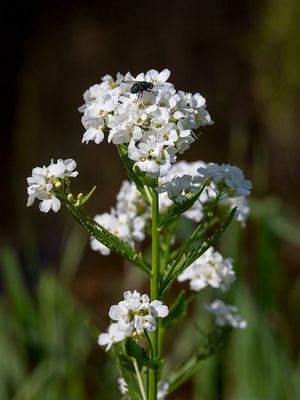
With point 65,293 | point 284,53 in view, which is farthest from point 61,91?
point 65,293

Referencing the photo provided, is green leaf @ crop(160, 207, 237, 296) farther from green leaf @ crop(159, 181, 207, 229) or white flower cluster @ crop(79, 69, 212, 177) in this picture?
white flower cluster @ crop(79, 69, 212, 177)

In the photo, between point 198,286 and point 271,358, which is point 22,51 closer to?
point 271,358

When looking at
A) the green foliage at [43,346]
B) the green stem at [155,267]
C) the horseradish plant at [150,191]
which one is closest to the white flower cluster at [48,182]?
the horseradish plant at [150,191]

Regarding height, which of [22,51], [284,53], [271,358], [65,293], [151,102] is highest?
[22,51]

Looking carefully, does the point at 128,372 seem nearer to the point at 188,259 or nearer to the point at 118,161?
the point at 188,259

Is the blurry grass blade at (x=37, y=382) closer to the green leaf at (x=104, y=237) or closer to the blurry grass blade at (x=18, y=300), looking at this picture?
the blurry grass blade at (x=18, y=300)

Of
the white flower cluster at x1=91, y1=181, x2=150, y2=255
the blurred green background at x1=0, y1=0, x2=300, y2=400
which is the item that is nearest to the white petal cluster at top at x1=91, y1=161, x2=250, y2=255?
the white flower cluster at x1=91, y1=181, x2=150, y2=255

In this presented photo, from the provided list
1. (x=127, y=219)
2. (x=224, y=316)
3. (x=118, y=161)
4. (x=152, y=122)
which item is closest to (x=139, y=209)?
(x=127, y=219)
